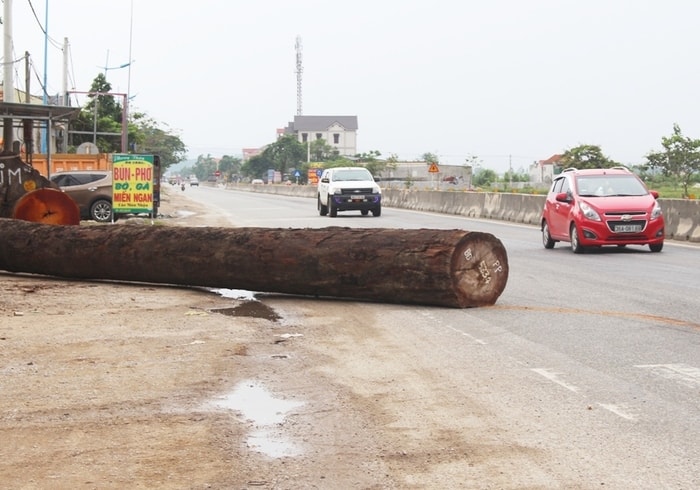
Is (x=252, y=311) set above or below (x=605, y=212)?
below

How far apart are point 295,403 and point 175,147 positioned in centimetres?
12878

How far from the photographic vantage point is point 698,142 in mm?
60969

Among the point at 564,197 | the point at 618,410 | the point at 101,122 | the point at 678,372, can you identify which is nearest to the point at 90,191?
the point at 564,197

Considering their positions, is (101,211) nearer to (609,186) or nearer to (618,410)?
(609,186)

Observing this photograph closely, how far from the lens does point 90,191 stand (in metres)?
28.8

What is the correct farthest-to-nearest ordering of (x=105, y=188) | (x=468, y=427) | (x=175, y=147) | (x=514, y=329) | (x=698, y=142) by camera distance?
(x=175, y=147), (x=698, y=142), (x=105, y=188), (x=514, y=329), (x=468, y=427)

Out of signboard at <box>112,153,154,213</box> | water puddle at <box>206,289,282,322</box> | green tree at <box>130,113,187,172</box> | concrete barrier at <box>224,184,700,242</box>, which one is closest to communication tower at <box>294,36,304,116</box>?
green tree at <box>130,113,187,172</box>

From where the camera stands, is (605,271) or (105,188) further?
(105,188)

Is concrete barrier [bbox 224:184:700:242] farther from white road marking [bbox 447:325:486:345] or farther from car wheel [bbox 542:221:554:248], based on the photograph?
white road marking [bbox 447:325:486:345]

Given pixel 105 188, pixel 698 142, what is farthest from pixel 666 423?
pixel 698 142

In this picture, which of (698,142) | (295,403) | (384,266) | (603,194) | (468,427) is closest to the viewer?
(468,427)

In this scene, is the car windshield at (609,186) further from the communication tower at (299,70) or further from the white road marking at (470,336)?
the communication tower at (299,70)

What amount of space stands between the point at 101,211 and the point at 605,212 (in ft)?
49.0

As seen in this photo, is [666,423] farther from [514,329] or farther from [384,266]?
[384,266]
